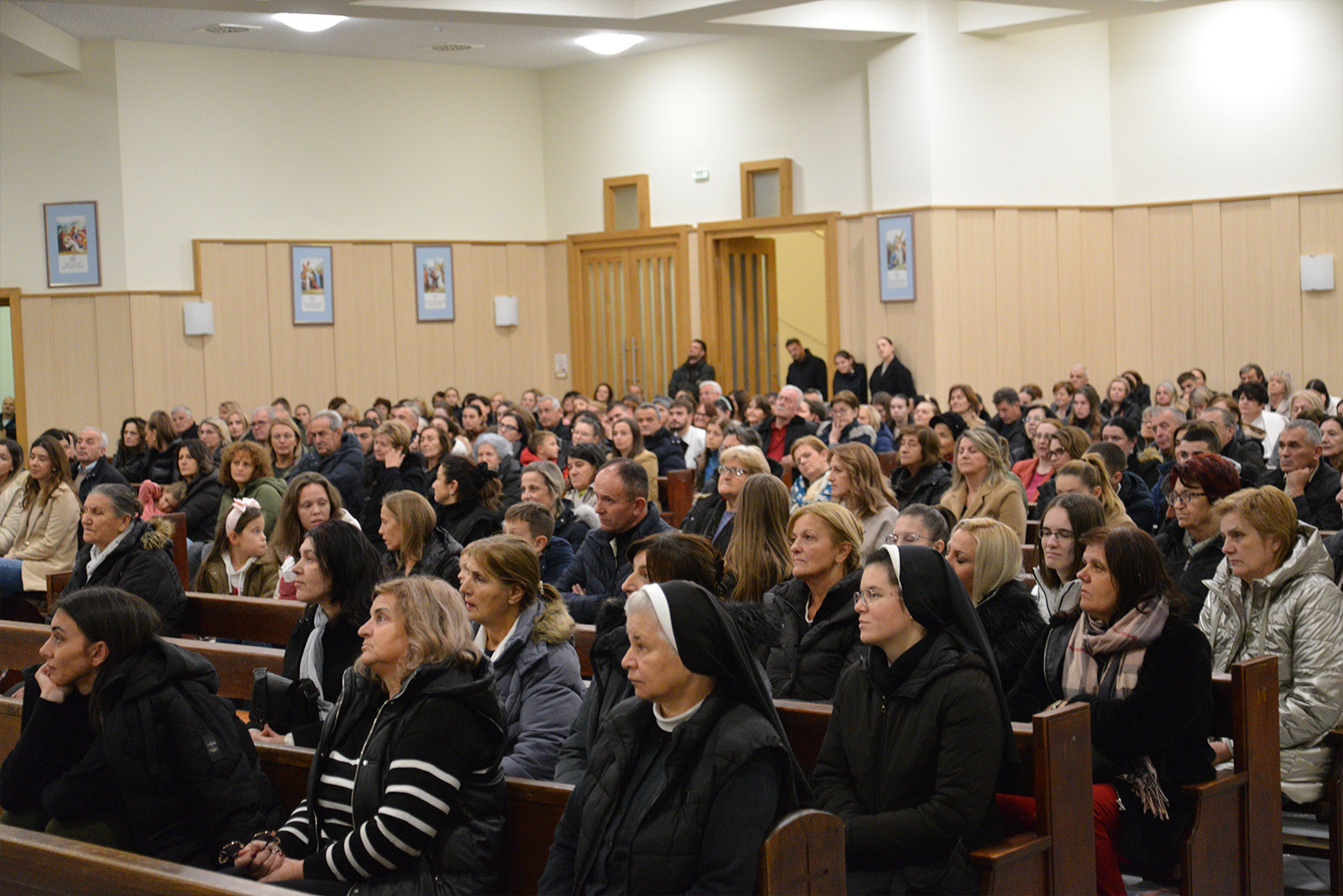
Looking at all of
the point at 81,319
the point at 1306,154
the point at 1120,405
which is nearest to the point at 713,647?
the point at 1120,405

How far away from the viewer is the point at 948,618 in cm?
326

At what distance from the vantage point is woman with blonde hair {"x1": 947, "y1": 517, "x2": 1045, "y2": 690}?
4242 mm

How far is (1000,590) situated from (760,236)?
11.8 meters

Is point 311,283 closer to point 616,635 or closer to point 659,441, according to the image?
point 659,441

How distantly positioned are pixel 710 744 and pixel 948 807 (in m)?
0.61

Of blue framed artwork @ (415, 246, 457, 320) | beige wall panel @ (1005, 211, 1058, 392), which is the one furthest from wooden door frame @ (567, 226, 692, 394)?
beige wall panel @ (1005, 211, 1058, 392)

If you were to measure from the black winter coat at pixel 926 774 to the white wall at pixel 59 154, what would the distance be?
44.0 ft

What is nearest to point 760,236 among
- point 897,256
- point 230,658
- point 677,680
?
point 897,256

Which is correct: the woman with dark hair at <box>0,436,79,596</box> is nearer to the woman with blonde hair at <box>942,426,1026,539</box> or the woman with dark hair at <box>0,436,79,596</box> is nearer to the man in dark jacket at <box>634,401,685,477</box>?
the man in dark jacket at <box>634,401,685,477</box>

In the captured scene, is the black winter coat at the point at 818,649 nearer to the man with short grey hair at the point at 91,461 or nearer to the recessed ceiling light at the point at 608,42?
the man with short grey hair at the point at 91,461

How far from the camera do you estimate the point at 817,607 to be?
14.0ft

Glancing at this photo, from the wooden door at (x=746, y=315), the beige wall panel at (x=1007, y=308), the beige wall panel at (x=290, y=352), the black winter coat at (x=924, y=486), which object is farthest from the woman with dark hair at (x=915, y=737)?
the beige wall panel at (x=290, y=352)

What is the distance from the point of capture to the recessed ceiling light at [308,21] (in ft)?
46.4

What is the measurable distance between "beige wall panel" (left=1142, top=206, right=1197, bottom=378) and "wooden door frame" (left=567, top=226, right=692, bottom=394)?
4.96 m
